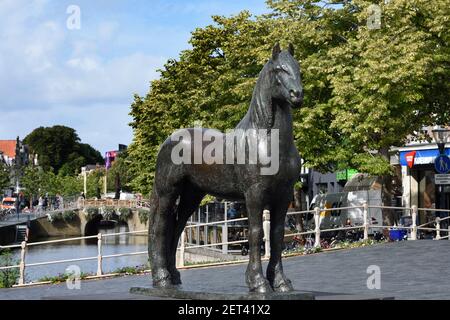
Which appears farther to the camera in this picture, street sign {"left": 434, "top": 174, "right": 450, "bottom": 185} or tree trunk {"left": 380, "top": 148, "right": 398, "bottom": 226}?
tree trunk {"left": 380, "top": 148, "right": 398, "bottom": 226}

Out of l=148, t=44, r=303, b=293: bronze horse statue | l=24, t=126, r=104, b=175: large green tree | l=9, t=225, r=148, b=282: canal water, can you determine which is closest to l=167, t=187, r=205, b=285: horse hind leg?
l=148, t=44, r=303, b=293: bronze horse statue

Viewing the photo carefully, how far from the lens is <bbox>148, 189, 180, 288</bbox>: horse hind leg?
35.5ft

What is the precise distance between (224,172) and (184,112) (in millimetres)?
34148

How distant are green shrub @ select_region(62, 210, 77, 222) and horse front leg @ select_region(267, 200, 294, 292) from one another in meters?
86.6

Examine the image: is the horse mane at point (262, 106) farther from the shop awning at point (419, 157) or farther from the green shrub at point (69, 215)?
the green shrub at point (69, 215)

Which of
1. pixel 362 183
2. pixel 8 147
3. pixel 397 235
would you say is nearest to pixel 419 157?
pixel 362 183

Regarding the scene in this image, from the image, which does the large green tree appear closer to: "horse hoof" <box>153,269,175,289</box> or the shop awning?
the shop awning

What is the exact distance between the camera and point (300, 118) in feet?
110

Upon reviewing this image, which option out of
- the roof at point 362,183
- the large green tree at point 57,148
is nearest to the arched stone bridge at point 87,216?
the roof at point 362,183

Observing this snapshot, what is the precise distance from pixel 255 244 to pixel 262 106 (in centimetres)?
148

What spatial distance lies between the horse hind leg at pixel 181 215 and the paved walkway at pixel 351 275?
3.03 metres

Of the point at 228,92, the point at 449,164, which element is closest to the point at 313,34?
the point at 228,92

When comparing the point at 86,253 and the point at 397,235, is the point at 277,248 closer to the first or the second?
the point at 397,235

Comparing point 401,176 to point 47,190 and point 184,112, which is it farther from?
point 47,190
